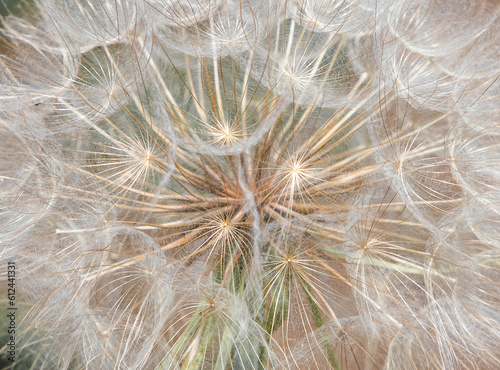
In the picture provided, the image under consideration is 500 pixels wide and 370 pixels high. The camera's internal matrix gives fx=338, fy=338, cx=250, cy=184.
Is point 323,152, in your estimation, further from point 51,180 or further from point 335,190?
point 51,180

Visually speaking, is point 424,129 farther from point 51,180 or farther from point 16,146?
point 16,146

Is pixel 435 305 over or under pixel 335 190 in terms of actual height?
under

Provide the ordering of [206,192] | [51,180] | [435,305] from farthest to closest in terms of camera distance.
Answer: [206,192] < [51,180] < [435,305]

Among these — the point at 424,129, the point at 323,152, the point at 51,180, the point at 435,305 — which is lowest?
the point at 435,305

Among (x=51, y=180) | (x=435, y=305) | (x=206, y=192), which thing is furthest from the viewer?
(x=206, y=192)

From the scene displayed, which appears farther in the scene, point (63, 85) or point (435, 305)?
point (63, 85)

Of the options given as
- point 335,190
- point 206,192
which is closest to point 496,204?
point 335,190
